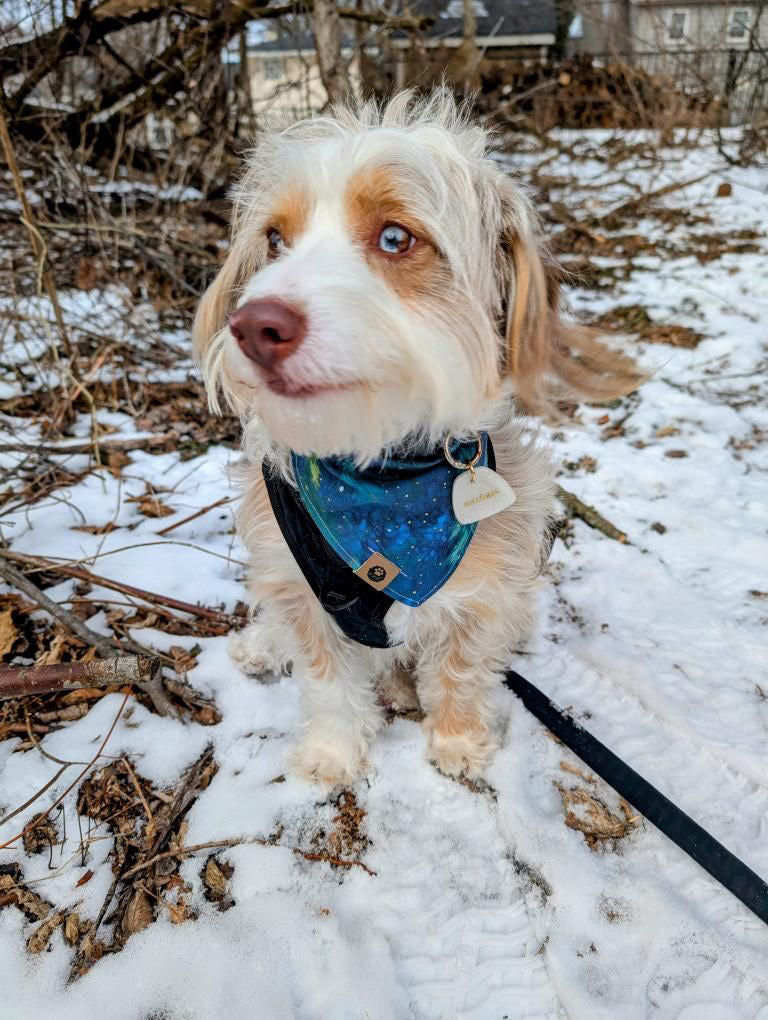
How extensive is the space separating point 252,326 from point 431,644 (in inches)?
51.8

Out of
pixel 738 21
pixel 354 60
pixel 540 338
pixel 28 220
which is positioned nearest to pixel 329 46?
pixel 354 60

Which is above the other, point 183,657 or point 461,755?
point 183,657

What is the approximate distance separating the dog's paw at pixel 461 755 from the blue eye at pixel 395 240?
61.5 inches

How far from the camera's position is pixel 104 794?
6.68ft

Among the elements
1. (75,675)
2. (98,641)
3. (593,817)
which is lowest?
(593,817)

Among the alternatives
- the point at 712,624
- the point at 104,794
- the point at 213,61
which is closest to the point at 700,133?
the point at 213,61

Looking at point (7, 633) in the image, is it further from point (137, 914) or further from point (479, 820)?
point (479, 820)

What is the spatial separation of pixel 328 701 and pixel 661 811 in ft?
3.53

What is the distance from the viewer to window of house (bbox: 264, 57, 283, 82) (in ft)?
30.9

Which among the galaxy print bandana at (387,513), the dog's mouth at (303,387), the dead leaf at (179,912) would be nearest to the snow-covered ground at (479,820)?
the dead leaf at (179,912)

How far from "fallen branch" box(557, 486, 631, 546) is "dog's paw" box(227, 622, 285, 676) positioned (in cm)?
166

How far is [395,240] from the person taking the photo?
5.15 ft

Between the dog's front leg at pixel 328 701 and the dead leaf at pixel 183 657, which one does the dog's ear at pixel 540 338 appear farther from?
the dead leaf at pixel 183 657

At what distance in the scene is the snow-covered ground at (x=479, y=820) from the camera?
1.66 m
